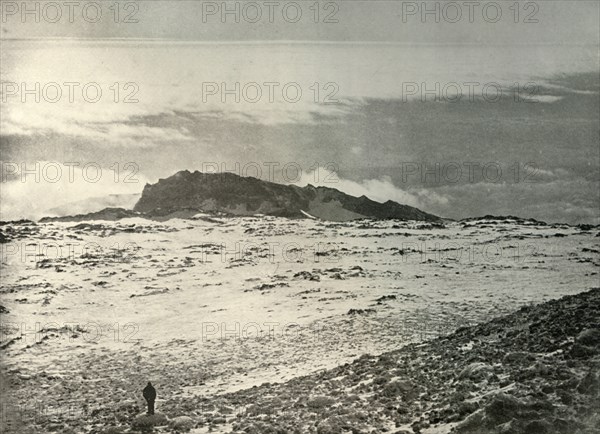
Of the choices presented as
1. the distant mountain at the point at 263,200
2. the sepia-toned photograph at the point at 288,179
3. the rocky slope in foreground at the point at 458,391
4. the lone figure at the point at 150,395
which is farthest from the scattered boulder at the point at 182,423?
the distant mountain at the point at 263,200

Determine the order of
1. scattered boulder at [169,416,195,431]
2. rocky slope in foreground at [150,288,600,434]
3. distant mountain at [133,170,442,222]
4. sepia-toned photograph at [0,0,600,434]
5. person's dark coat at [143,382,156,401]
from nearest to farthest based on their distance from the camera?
1. rocky slope in foreground at [150,288,600,434]
2. scattered boulder at [169,416,195,431]
3. person's dark coat at [143,382,156,401]
4. sepia-toned photograph at [0,0,600,434]
5. distant mountain at [133,170,442,222]

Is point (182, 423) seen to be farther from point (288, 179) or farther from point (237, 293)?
point (288, 179)

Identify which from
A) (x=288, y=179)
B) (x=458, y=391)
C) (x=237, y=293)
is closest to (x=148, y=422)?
(x=237, y=293)

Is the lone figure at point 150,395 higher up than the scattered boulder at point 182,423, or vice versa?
the lone figure at point 150,395

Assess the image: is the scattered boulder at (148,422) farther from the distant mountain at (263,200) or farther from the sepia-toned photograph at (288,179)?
the distant mountain at (263,200)

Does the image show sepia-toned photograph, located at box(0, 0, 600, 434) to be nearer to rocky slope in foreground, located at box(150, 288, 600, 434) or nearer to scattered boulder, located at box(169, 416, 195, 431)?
rocky slope in foreground, located at box(150, 288, 600, 434)

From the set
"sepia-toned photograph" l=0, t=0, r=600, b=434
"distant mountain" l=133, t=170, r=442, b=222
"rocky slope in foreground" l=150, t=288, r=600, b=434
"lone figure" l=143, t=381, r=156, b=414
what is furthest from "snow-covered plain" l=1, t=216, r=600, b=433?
"lone figure" l=143, t=381, r=156, b=414

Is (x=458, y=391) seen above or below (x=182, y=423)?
above
